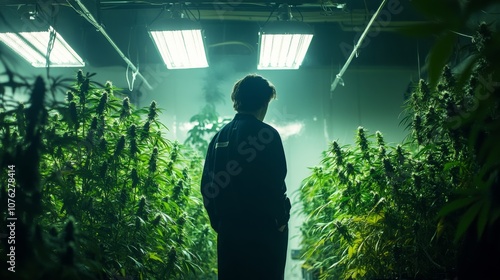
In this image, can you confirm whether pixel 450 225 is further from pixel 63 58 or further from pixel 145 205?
pixel 63 58

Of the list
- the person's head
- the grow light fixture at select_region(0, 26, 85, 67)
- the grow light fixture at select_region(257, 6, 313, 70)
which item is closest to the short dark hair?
the person's head

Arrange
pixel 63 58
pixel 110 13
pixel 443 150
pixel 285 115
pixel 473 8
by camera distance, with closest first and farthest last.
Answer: pixel 473 8 → pixel 443 150 → pixel 63 58 → pixel 110 13 → pixel 285 115

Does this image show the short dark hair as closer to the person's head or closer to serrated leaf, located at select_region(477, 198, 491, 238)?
the person's head

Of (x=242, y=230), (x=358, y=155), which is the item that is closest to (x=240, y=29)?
(x=358, y=155)

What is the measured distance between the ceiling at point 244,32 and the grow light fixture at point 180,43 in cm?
55

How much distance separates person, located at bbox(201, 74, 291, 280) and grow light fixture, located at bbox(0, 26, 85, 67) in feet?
6.24

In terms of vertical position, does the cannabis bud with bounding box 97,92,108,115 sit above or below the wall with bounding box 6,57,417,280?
below

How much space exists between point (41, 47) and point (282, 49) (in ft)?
6.80

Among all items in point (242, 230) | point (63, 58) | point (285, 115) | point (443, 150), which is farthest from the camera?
point (285, 115)

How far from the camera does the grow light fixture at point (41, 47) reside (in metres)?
3.40

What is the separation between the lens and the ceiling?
4406 millimetres

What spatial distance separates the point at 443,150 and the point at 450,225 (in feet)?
1.36

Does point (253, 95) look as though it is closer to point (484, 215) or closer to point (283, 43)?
point (283, 43)

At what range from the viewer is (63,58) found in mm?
3982
